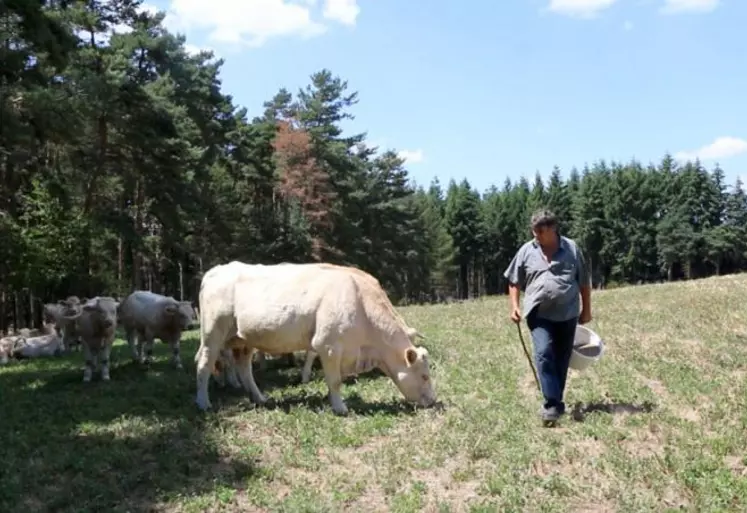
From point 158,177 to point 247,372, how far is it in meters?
25.5

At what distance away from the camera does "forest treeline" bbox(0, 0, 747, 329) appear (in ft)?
76.4

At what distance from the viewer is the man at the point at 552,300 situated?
8.17 m

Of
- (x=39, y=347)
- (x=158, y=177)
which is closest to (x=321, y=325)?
(x=39, y=347)

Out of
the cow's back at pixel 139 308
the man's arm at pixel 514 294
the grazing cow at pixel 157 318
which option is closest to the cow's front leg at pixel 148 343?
the grazing cow at pixel 157 318

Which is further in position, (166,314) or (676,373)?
(166,314)

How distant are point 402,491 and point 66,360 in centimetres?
1368

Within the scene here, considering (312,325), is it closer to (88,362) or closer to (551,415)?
(551,415)

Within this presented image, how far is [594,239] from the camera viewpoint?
91.7m

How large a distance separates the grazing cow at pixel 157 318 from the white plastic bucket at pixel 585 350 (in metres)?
7.89

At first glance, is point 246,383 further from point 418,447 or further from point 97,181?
point 97,181

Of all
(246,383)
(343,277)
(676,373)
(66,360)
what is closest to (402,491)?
(343,277)

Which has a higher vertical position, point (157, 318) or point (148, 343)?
point (157, 318)

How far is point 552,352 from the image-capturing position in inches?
326

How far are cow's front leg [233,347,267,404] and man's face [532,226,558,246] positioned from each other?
4.63 m
